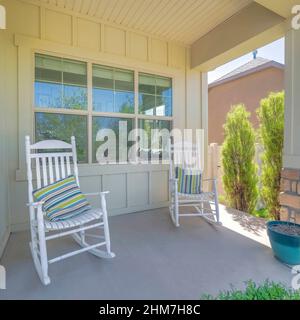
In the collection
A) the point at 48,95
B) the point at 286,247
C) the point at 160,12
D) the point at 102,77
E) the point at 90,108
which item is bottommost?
the point at 286,247

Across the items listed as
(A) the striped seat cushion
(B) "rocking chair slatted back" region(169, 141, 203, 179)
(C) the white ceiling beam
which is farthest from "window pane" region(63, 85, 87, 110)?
(C) the white ceiling beam

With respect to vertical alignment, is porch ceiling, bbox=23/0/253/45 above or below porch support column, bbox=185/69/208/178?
above

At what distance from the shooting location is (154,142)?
12.3ft

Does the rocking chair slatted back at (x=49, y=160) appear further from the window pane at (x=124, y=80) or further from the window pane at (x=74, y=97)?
the window pane at (x=124, y=80)

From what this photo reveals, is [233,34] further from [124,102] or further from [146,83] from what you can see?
[124,102]

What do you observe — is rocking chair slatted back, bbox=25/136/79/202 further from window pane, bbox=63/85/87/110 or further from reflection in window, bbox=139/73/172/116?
reflection in window, bbox=139/73/172/116

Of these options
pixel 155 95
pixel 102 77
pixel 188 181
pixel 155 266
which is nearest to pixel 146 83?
pixel 155 95

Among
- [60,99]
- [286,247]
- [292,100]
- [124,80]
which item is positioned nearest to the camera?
[286,247]

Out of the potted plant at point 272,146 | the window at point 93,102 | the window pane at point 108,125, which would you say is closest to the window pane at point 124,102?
the window at point 93,102

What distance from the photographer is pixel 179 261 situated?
204 cm

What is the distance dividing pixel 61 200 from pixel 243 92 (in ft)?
25.0

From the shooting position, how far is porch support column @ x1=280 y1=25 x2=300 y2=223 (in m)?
2.27

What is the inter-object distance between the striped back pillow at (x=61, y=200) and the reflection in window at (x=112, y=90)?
1.45 metres

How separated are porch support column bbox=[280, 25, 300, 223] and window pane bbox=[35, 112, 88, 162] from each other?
2.62m
